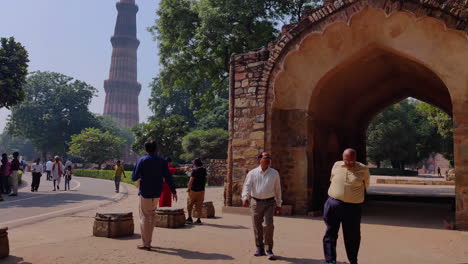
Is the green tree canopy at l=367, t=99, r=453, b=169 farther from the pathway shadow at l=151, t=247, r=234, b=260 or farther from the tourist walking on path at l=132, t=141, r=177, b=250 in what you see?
the pathway shadow at l=151, t=247, r=234, b=260

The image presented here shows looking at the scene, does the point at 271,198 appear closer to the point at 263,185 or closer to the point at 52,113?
the point at 263,185

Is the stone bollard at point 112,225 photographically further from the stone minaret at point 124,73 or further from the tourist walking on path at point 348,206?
the stone minaret at point 124,73

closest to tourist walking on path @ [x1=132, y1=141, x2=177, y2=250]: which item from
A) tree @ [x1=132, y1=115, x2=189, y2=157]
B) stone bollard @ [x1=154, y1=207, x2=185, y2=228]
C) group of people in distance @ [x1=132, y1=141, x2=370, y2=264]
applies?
group of people in distance @ [x1=132, y1=141, x2=370, y2=264]

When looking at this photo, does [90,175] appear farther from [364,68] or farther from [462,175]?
[462,175]

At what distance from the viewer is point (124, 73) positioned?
345 ft

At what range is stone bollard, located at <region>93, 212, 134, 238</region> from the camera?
6539 millimetres

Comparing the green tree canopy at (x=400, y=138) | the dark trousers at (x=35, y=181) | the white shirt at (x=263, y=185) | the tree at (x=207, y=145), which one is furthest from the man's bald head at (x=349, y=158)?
the green tree canopy at (x=400, y=138)

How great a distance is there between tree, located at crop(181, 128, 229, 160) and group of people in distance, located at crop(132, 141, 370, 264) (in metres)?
27.8

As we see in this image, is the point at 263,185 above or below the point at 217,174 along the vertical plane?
above

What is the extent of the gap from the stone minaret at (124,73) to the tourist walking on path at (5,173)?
9037 centimetres

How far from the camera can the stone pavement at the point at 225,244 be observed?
5.27 meters

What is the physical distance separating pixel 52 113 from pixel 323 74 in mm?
54583

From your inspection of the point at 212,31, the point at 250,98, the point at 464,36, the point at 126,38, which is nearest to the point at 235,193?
the point at 250,98

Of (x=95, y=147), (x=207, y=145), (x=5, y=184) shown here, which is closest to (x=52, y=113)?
(x=95, y=147)
